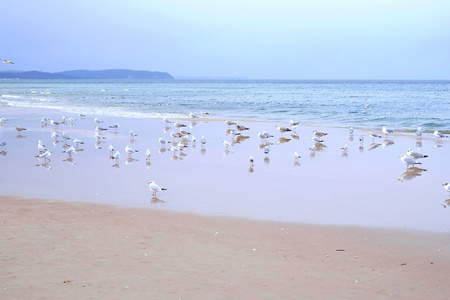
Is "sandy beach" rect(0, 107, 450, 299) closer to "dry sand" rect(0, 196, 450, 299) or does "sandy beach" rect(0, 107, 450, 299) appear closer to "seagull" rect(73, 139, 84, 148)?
"dry sand" rect(0, 196, 450, 299)

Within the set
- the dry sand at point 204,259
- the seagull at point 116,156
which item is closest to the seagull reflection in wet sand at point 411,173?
the dry sand at point 204,259

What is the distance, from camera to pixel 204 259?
697 centimetres

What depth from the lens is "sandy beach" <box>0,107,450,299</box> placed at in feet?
20.3

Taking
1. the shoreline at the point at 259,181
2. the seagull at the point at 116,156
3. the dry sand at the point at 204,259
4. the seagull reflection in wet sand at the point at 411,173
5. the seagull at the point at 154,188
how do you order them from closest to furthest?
the dry sand at the point at 204,259
the shoreline at the point at 259,181
the seagull at the point at 154,188
the seagull reflection in wet sand at the point at 411,173
the seagull at the point at 116,156

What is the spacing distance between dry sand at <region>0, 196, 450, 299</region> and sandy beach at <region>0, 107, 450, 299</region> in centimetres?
2

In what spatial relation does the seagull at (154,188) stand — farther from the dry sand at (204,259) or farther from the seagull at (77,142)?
the seagull at (77,142)

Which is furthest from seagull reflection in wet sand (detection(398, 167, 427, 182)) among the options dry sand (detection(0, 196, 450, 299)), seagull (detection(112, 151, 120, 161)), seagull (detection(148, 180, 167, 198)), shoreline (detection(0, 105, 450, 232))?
seagull (detection(112, 151, 120, 161))

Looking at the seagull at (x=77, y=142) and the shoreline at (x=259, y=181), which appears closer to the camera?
the shoreline at (x=259, y=181)

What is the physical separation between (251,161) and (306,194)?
13.9 feet

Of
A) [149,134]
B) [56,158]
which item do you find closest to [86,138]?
[149,134]

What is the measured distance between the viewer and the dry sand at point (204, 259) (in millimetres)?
6012

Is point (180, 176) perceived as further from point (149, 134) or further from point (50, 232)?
point (149, 134)

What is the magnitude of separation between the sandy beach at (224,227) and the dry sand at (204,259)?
0.08 ft

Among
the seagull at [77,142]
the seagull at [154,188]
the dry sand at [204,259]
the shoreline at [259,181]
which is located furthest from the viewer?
the seagull at [77,142]
